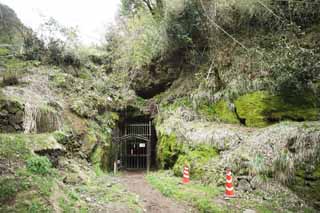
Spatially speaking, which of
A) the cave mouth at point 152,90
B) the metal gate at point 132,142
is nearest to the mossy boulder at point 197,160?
the metal gate at point 132,142

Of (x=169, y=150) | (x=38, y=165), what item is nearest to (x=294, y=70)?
(x=169, y=150)

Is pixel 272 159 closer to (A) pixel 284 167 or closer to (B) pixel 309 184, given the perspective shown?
(A) pixel 284 167

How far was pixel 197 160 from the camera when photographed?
7.87m

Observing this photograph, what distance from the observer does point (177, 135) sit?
31.0 ft

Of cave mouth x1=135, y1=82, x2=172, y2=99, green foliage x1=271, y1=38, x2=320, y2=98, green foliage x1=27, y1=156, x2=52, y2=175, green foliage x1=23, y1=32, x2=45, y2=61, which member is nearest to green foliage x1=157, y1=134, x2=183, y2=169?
cave mouth x1=135, y1=82, x2=172, y2=99

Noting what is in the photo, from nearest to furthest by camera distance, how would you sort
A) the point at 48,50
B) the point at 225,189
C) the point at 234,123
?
the point at 225,189 < the point at 234,123 < the point at 48,50

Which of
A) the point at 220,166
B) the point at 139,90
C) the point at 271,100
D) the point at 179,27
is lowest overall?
the point at 220,166

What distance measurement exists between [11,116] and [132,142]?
844cm

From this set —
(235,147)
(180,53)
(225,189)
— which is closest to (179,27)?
(180,53)

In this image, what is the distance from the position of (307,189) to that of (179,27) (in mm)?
8261

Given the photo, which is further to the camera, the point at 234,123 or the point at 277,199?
the point at 234,123

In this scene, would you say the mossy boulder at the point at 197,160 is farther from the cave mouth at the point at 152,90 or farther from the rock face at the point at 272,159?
the cave mouth at the point at 152,90

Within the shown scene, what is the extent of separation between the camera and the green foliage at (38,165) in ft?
15.5

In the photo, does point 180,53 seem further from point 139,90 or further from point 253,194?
point 253,194
